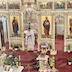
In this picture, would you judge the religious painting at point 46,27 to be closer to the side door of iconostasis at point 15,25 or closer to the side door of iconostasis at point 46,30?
the side door of iconostasis at point 46,30

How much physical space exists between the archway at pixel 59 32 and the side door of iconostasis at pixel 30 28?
1711 millimetres

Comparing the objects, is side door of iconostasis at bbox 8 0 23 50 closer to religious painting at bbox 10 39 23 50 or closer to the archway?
religious painting at bbox 10 39 23 50

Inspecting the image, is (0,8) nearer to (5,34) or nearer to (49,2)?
(5,34)

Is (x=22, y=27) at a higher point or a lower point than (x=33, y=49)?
higher

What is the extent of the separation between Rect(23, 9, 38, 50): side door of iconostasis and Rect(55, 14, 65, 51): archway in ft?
5.61

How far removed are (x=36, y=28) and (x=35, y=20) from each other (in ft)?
2.17

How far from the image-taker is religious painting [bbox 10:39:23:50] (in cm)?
2317

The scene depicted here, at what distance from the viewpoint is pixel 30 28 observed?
22719 mm

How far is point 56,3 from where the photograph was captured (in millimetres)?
21828

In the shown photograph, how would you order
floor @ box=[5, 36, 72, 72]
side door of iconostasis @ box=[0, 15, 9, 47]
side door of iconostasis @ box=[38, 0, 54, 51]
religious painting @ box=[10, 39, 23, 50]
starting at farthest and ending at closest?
religious painting @ box=[10, 39, 23, 50]
side door of iconostasis @ box=[0, 15, 9, 47]
side door of iconostasis @ box=[38, 0, 54, 51]
floor @ box=[5, 36, 72, 72]

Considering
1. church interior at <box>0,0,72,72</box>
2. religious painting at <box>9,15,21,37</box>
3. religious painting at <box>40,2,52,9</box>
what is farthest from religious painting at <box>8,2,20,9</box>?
religious painting at <box>40,2,52,9</box>

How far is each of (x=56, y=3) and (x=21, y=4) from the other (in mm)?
2773

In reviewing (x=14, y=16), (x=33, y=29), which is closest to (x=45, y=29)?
(x=33, y=29)

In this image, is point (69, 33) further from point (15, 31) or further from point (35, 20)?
point (15, 31)
